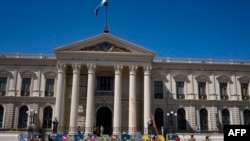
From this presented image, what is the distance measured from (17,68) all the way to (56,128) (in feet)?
35.8

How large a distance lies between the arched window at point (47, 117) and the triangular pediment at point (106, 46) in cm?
834

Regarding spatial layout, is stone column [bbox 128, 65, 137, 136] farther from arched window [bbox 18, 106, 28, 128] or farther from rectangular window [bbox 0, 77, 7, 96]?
rectangular window [bbox 0, 77, 7, 96]

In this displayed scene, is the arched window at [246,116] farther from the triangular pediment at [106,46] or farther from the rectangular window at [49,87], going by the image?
the rectangular window at [49,87]

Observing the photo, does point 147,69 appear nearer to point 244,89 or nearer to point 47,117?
point 47,117

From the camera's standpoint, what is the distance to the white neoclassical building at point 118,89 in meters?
33.5

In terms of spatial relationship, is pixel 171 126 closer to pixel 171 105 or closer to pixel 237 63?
pixel 171 105

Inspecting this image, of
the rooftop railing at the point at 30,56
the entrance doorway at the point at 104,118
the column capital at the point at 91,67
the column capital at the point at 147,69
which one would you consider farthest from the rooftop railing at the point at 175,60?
the entrance doorway at the point at 104,118

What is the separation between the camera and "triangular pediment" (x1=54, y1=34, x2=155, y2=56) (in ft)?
113

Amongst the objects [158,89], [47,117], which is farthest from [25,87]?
[158,89]

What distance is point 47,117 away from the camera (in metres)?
35.7

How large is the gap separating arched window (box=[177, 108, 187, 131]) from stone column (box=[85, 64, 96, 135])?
11.3m

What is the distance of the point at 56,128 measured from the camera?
100ft

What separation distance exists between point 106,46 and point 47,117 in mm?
11558

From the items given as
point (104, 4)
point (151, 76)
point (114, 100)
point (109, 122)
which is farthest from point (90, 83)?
point (104, 4)
